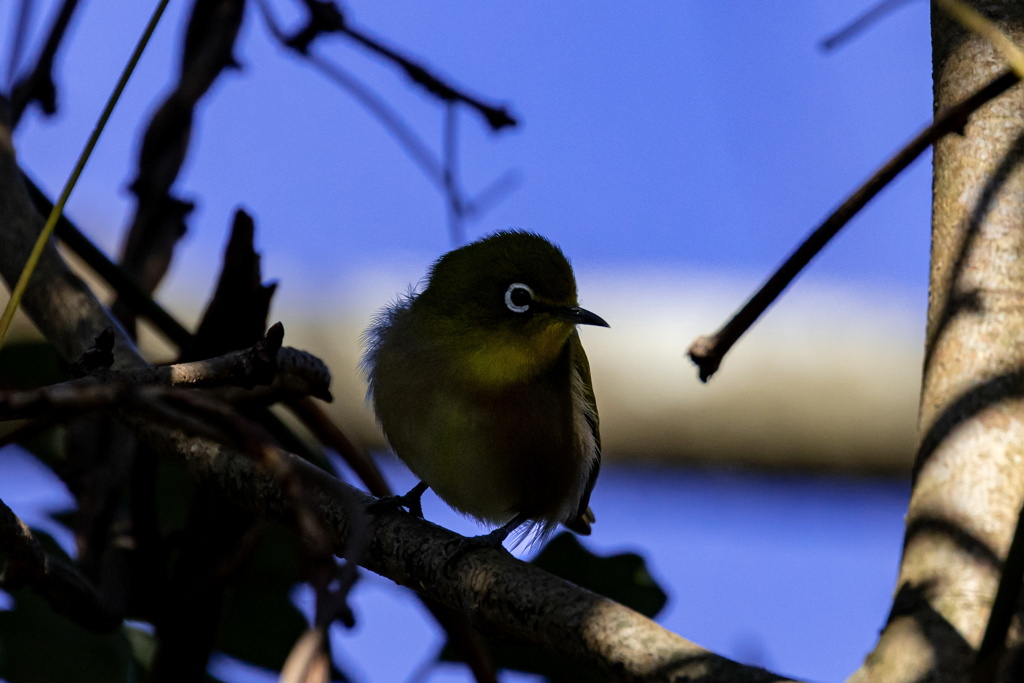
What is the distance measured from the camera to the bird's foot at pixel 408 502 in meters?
2.47

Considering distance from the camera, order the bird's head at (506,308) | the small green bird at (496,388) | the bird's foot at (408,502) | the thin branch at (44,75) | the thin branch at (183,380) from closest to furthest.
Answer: the thin branch at (183,380), the bird's foot at (408,502), the thin branch at (44,75), the small green bird at (496,388), the bird's head at (506,308)

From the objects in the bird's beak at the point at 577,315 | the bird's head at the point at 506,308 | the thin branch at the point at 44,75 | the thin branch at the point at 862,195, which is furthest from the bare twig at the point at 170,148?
the thin branch at the point at 862,195

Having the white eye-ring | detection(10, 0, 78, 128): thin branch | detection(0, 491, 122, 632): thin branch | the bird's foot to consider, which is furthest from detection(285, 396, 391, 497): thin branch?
detection(10, 0, 78, 128): thin branch

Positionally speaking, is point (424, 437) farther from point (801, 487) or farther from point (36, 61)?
point (801, 487)

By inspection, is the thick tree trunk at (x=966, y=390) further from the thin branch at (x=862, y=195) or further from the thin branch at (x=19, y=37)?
the thin branch at (x=19, y=37)

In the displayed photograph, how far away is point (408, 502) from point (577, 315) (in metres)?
0.75

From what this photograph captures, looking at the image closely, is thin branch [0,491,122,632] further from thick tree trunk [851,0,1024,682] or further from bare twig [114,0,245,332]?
thick tree trunk [851,0,1024,682]

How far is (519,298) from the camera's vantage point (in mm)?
3533

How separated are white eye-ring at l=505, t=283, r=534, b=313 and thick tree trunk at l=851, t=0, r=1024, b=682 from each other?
61.7 inches

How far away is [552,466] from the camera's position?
336 cm

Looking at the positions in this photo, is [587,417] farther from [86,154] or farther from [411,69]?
[86,154]

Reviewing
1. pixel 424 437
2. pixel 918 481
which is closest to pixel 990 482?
pixel 918 481

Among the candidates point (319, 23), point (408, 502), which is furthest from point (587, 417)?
point (319, 23)

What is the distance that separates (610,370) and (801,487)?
1415mm
